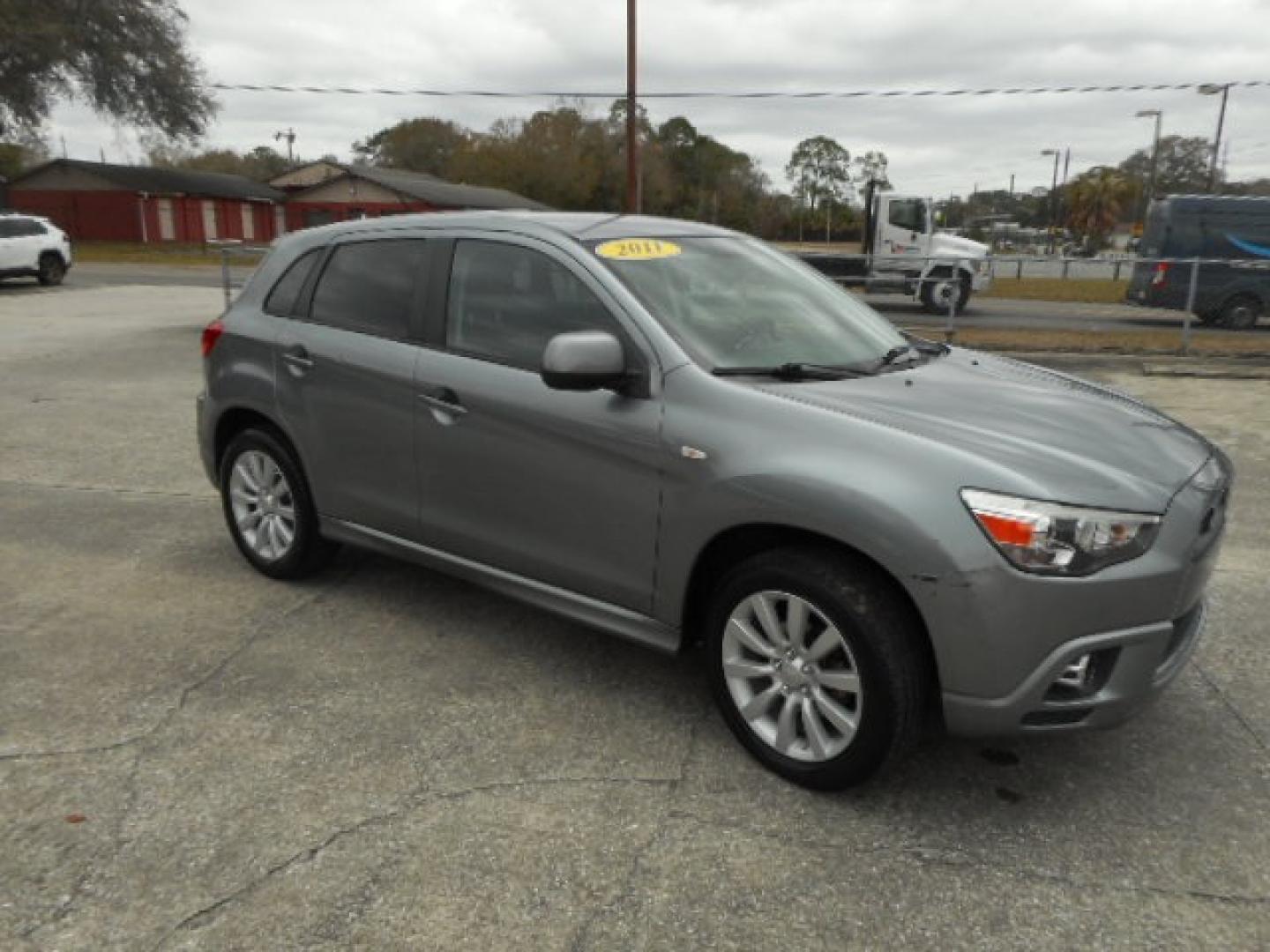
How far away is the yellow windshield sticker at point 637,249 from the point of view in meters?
3.47

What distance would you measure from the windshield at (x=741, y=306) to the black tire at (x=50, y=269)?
23897 mm

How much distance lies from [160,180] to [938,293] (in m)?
49.6

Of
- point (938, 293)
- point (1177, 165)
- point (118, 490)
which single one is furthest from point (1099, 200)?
point (118, 490)

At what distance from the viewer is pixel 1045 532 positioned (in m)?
2.51

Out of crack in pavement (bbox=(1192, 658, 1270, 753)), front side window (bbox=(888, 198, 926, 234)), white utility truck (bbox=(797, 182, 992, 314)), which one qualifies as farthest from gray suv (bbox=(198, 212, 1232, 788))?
front side window (bbox=(888, 198, 926, 234))

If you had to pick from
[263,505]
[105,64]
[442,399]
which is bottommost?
[263,505]

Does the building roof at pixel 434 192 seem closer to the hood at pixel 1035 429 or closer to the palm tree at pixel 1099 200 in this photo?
the palm tree at pixel 1099 200

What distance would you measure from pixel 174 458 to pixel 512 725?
15.7 ft

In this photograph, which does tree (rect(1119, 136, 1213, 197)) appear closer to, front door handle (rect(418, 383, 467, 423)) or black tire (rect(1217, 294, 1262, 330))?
black tire (rect(1217, 294, 1262, 330))

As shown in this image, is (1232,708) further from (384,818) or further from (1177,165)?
(1177,165)

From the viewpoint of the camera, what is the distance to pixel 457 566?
3756 millimetres

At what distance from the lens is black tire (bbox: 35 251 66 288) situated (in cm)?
2297

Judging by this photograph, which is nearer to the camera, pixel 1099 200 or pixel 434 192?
pixel 434 192

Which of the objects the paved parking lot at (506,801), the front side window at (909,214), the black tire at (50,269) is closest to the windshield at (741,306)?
the paved parking lot at (506,801)
